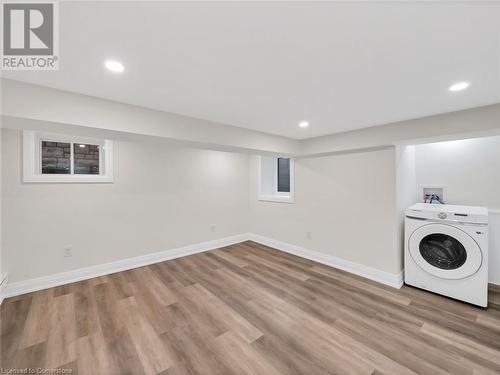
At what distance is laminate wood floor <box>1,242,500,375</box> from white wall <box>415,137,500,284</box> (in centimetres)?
89

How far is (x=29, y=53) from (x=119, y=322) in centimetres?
236

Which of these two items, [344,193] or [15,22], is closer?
[15,22]

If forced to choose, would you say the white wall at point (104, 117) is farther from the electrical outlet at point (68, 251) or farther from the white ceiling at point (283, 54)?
the electrical outlet at point (68, 251)

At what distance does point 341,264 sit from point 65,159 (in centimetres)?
455

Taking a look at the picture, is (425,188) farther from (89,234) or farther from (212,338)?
(89,234)

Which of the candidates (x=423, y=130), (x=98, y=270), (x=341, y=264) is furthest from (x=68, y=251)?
(x=423, y=130)

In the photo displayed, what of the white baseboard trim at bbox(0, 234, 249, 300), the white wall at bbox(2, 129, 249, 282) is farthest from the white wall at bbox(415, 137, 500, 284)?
the white baseboard trim at bbox(0, 234, 249, 300)

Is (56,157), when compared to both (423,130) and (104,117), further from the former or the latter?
(423,130)

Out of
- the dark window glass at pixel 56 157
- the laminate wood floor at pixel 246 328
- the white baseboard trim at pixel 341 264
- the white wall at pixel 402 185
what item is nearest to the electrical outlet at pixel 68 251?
the laminate wood floor at pixel 246 328

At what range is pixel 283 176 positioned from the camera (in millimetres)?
4895

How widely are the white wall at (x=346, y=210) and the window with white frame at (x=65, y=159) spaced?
10.7 ft

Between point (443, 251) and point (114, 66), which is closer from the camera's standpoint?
point (114, 66)

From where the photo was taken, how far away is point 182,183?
155 inches

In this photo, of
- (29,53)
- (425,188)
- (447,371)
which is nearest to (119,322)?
(29,53)
